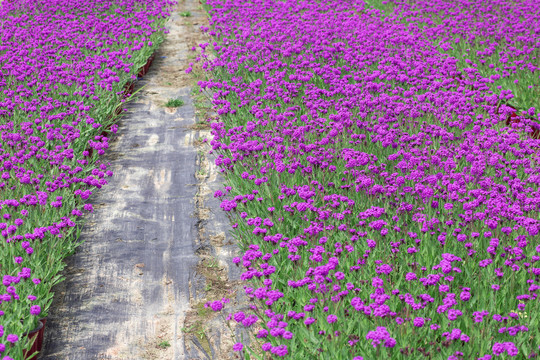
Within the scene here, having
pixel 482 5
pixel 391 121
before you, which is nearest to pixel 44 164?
pixel 391 121

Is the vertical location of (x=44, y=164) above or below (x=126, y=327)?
above

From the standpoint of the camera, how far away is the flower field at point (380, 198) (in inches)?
148

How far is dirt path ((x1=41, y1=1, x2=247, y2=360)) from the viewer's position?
4688mm

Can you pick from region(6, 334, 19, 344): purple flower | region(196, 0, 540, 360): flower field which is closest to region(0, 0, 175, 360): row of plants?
region(6, 334, 19, 344): purple flower

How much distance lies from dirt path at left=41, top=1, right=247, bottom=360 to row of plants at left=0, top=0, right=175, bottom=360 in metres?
0.26

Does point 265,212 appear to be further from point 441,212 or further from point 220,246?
point 441,212

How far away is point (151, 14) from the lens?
12969 millimetres

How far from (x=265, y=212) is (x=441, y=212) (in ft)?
5.16

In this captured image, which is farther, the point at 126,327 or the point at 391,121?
the point at 391,121

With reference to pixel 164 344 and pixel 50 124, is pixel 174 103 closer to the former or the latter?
pixel 50 124

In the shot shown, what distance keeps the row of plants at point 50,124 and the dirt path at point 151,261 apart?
262 mm

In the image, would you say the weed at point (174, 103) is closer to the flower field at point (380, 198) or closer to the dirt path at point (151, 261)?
the dirt path at point (151, 261)

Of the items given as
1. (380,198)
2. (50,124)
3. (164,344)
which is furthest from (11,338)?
(50,124)

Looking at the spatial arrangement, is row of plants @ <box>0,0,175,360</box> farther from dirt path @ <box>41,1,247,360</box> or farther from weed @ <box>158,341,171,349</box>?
weed @ <box>158,341,171,349</box>
